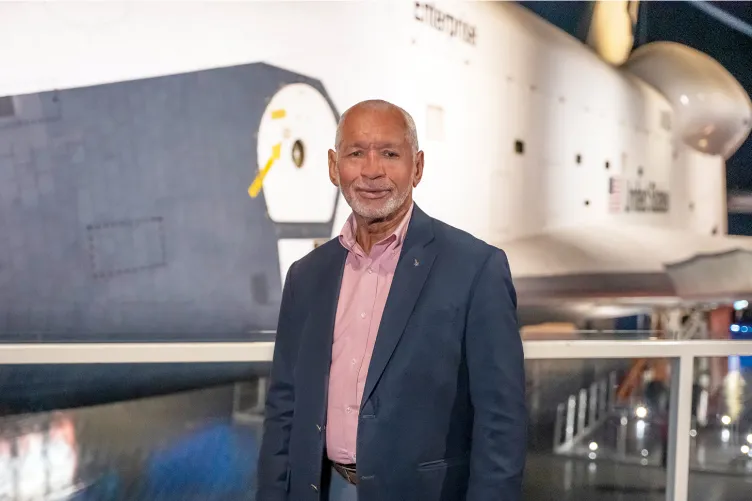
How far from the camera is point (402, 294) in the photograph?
1158mm

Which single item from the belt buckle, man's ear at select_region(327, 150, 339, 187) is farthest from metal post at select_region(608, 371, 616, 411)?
man's ear at select_region(327, 150, 339, 187)

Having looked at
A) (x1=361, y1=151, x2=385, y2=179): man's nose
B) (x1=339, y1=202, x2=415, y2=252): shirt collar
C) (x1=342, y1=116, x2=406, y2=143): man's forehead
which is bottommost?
(x1=339, y1=202, x2=415, y2=252): shirt collar

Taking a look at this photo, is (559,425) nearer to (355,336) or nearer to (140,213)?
(355,336)

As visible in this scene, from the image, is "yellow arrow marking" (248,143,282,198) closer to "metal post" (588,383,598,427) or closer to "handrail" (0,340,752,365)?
"handrail" (0,340,752,365)

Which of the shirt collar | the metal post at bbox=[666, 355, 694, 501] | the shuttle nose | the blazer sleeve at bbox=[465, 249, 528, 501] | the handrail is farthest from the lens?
the shuttle nose

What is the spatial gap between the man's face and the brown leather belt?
483 mm

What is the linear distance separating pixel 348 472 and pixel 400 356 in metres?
0.26

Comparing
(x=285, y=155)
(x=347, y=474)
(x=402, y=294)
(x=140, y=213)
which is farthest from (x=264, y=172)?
(x=347, y=474)

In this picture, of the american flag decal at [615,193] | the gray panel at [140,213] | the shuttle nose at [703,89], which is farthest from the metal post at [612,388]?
the gray panel at [140,213]

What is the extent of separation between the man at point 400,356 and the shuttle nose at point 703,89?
1.35m

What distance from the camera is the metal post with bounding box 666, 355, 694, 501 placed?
186 cm

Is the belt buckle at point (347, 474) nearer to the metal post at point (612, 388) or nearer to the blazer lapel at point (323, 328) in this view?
the blazer lapel at point (323, 328)

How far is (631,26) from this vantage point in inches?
82.9

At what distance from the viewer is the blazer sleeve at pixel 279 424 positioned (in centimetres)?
132
